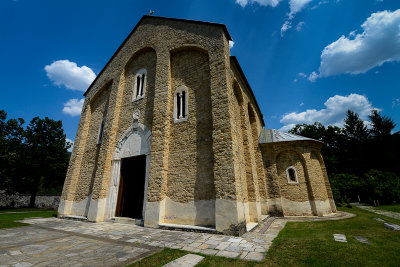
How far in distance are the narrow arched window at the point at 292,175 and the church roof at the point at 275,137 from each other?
2.07 metres

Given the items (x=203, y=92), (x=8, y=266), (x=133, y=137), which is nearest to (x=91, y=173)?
(x=133, y=137)

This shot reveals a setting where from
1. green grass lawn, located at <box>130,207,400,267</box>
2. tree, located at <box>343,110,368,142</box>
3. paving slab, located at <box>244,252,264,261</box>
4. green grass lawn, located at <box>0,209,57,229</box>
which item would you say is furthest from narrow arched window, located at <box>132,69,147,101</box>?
tree, located at <box>343,110,368,142</box>

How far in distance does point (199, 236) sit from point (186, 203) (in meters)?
1.70

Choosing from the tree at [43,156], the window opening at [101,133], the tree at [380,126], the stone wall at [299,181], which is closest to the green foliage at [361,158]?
the tree at [380,126]

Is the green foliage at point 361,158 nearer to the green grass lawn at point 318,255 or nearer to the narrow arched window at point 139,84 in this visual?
the green grass lawn at point 318,255

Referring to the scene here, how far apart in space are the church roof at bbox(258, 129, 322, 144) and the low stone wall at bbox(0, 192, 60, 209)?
27.8m

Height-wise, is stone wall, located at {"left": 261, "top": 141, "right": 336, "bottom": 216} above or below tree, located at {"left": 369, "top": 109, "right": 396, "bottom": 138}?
below

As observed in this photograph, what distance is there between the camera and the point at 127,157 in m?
9.78

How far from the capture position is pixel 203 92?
332 inches

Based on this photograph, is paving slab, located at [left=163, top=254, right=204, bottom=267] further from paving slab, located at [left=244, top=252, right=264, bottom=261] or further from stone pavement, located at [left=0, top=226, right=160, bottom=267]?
paving slab, located at [left=244, top=252, right=264, bottom=261]

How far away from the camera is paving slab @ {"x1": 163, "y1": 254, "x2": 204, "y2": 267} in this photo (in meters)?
3.35

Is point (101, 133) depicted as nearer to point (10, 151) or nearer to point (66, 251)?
point (66, 251)

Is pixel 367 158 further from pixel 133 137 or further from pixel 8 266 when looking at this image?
pixel 8 266

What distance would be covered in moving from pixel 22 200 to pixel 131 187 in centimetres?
2695
